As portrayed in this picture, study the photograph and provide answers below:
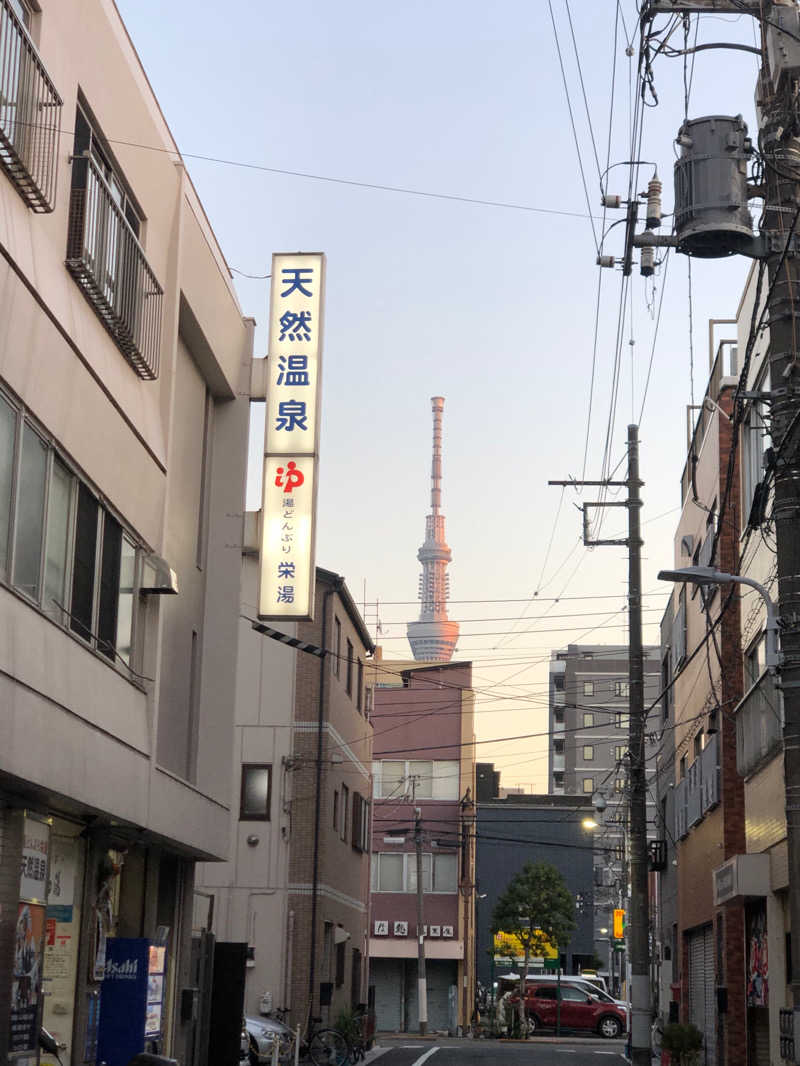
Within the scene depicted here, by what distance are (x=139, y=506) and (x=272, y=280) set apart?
5.30m

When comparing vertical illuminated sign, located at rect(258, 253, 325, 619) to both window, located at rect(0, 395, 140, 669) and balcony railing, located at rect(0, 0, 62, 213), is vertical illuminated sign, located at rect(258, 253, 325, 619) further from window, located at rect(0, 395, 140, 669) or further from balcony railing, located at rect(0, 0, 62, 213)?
balcony railing, located at rect(0, 0, 62, 213)

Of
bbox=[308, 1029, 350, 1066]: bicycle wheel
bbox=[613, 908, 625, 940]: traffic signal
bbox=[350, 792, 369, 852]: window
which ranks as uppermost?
bbox=[350, 792, 369, 852]: window

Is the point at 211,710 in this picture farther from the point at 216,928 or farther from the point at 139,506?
the point at 216,928

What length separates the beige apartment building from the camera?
1262 centimetres

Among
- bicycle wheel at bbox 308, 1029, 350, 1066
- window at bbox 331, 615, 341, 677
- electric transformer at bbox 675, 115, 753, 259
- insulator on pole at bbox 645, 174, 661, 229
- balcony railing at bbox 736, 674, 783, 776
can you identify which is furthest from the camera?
window at bbox 331, 615, 341, 677

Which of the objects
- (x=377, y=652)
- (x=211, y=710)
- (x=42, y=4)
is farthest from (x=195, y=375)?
(x=377, y=652)

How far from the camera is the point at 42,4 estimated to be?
13312 mm

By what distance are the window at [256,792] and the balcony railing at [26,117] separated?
79.8ft

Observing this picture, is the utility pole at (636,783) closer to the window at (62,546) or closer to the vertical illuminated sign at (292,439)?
the vertical illuminated sign at (292,439)

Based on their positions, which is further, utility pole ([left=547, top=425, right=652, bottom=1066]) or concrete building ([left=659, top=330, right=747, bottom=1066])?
concrete building ([left=659, top=330, right=747, bottom=1066])

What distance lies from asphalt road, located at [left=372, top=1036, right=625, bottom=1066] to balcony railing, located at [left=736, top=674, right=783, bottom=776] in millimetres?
12925

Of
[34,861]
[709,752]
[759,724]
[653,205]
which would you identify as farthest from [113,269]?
[709,752]

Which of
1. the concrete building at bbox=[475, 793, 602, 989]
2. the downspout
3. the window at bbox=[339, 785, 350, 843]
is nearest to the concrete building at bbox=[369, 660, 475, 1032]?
the window at bbox=[339, 785, 350, 843]

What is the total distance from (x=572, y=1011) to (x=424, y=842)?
11396 mm
